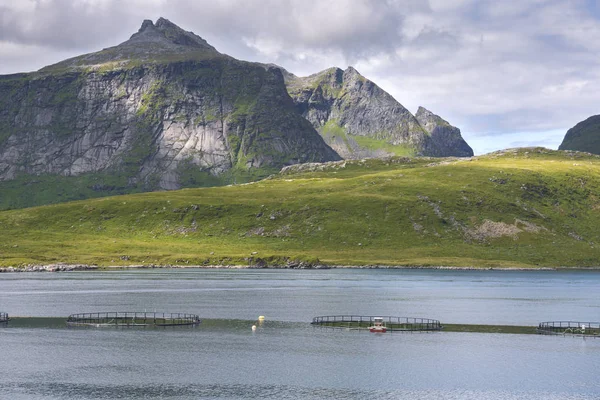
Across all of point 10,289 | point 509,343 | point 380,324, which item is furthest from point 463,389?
point 10,289

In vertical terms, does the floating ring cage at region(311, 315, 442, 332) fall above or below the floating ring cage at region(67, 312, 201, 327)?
below

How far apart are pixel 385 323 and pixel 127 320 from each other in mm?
47881

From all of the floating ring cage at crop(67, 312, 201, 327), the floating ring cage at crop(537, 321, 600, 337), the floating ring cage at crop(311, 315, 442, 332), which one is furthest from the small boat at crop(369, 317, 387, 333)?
the floating ring cage at crop(67, 312, 201, 327)

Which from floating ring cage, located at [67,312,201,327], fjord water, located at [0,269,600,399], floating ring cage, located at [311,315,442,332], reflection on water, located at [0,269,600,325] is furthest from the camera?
reflection on water, located at [0,269,600,325]

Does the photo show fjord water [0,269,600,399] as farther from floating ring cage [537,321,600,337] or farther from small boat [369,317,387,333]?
floating ring cage [537,321,600,337]

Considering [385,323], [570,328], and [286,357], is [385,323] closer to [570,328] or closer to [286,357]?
[570,328]

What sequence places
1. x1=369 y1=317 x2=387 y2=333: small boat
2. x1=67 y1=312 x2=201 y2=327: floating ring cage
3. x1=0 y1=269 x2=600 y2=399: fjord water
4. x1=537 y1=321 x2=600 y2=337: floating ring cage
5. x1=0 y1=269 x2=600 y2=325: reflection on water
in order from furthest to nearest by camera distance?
x1=0 y1=269 x2=600 y2=325: reflection on water, x1=67 y1=312 x2=201 y2=327: floating ring cage, x1=369 y1=317 x2=387 y2=333: small boat, x1=537 y1=321 x2=600 y2=337: floating ring cage, x1=0 y1=269 x2=600 y2=399: fjord water

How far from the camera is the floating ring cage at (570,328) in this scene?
126 metres

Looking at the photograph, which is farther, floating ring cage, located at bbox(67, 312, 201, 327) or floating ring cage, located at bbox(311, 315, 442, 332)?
floating ring cage, located at bbox(311, 315, 442, 332)

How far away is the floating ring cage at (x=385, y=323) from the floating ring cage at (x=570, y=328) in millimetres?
18284

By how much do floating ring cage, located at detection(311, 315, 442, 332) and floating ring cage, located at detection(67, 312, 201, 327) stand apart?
2381cm

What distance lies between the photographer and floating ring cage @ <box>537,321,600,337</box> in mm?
125812

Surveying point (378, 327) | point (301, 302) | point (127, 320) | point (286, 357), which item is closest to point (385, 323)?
point (378, 327)

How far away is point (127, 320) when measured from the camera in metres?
135
